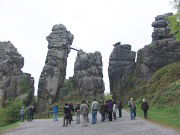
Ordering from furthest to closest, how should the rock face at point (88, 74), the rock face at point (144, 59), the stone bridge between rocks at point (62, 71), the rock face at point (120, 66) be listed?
the stone bridge between rocks at point (62, 71)
the rock face at point (88, 74)
the rock face at point (120, 66)
the rock face at point (144, 59)

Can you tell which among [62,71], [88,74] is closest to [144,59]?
[88,74]

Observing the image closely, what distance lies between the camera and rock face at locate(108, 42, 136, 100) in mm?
78625

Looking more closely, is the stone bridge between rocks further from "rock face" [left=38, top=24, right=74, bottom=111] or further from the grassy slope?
the grassy slope

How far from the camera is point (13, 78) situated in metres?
85.1

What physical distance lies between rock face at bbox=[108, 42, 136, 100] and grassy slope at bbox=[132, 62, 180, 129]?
15.8 m

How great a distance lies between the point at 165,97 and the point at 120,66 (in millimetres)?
37233

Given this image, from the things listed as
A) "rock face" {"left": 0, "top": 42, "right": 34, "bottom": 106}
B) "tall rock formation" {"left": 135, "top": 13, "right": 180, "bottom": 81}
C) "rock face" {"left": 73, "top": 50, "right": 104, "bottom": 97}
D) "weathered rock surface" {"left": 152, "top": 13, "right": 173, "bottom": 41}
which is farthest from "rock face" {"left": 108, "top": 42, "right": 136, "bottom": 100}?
"rock face" {"left": 0, "top": 42, "right": 34, "bottom": 106}

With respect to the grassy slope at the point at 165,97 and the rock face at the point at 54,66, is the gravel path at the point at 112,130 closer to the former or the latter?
the grassy slope at the point at 165,97

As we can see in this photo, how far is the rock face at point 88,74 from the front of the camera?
79.8m

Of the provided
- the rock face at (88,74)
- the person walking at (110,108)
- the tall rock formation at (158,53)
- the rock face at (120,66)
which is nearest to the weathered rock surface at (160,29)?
the tall rock formation at (158,53)

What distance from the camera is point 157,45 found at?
69875 millimetres

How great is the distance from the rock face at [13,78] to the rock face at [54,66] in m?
3.86

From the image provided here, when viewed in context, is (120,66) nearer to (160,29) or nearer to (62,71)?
(160,29)

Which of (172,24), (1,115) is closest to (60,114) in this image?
(1,115)
